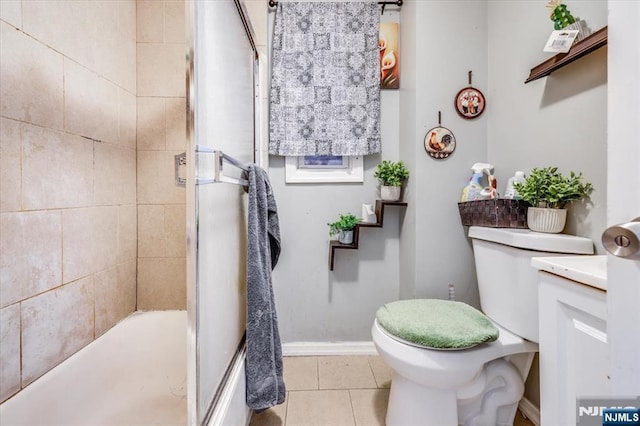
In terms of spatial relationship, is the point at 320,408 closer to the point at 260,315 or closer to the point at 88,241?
the point at 260,315

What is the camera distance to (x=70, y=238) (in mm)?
1088

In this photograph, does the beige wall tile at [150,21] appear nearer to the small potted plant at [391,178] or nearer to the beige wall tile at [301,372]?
the small potted plant at [391,178]

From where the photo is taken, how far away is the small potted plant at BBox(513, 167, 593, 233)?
971 millimetres

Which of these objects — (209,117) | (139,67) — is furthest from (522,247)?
(139,67)

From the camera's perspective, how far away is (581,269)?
2.19 ft

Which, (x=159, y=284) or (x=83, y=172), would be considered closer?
(x=83, y=172)

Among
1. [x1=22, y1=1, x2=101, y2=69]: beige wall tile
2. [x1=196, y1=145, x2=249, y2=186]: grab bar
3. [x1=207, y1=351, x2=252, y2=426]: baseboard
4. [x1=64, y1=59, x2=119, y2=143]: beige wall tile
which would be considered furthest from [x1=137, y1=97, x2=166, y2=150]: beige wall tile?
[x1=207, y1=351, x2=252, y2=426]: baseboard

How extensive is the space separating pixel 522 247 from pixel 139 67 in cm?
200

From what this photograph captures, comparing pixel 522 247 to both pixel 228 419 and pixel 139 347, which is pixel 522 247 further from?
pixel 139 347

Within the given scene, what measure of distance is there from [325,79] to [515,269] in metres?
1.34

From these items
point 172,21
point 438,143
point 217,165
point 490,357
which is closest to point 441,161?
point 438,143

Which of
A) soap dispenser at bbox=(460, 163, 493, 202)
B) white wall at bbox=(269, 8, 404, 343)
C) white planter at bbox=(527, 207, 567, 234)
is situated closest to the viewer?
white planter at bbox=(527, 207, 567, 234)

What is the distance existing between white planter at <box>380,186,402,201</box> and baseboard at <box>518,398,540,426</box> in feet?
3.59

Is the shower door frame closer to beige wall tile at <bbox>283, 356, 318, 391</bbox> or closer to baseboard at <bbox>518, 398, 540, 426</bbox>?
beige wall tile at <bbox>283, 356, 318, 391</bbox>
